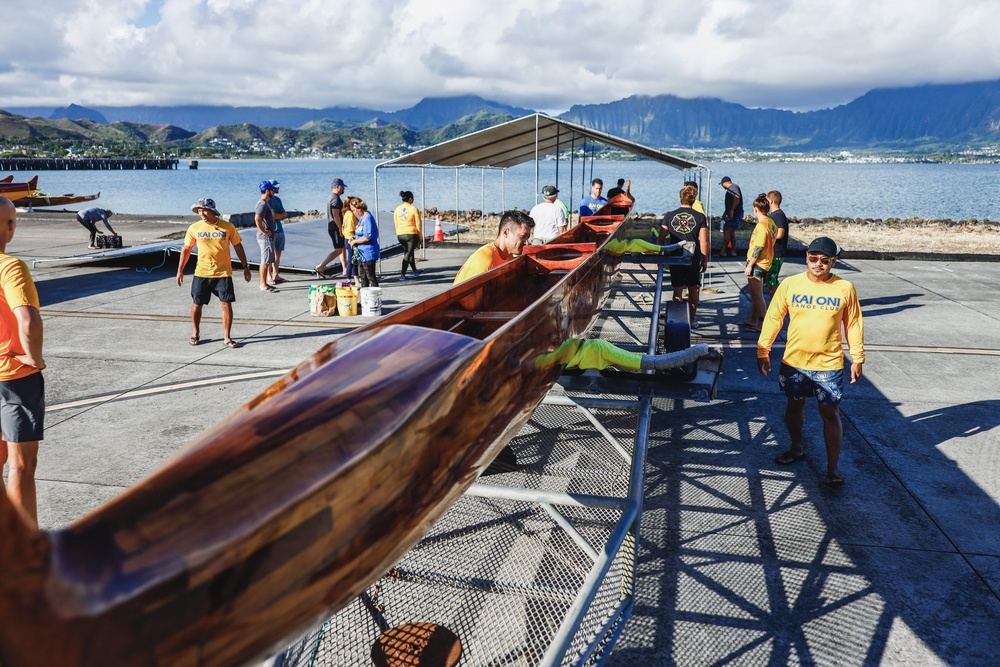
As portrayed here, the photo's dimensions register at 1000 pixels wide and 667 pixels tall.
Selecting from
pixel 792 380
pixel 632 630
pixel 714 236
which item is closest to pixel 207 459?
pixel 632 630

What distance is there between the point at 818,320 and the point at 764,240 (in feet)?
14.9

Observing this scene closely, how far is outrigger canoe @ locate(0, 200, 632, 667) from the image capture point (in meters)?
1.15

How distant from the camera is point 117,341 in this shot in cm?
877

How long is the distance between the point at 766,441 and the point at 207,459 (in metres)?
5.35

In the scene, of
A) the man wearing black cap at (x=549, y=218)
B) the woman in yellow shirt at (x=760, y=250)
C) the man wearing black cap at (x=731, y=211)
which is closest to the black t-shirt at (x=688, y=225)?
the woman in yellow shirt at (x=760, y=250)

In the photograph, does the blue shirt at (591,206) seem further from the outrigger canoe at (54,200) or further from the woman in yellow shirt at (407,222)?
the outrigger canoe at (54,200)

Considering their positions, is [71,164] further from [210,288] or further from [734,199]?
[210,288]

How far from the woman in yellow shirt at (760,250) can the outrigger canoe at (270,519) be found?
24.5 feet

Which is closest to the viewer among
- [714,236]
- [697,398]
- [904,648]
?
[904,648]

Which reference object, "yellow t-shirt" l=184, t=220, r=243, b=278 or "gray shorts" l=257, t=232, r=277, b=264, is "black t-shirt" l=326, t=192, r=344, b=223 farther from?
"yellow t-shirt" l=184, t=220, r=243, b=278

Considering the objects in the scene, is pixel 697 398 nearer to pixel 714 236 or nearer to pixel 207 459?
pixel 207 459

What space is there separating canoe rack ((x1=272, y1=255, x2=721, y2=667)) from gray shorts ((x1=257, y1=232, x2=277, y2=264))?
341 inches

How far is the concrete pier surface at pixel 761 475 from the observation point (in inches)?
135

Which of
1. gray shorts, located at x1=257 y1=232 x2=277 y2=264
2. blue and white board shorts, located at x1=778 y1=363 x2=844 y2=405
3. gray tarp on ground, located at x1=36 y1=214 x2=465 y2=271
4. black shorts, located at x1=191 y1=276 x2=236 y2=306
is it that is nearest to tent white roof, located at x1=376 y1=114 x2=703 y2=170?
gray shorts, located at x1=257 y1=232 x2=277 y2=264
